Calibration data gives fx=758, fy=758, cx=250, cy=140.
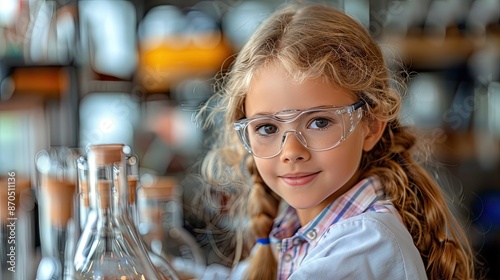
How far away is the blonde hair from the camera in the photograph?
91 cm

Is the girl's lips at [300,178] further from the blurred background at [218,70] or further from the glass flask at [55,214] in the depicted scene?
the blurred background at [218,70]

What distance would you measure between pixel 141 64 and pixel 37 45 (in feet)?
1.70

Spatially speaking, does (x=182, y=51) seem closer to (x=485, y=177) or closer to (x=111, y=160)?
(x=485, y=177)

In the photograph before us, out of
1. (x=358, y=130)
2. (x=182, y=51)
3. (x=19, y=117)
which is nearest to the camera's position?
(x=358, y=130)

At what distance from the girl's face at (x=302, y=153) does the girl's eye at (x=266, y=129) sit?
0.02 m

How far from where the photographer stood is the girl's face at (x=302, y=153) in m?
0.88

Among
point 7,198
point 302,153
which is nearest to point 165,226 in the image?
point 7,198

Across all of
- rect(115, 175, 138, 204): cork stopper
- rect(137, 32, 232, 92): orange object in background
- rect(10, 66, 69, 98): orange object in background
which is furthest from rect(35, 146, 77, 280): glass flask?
rect(137, 32, 232, 92): orange object in background

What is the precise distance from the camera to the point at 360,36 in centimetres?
94

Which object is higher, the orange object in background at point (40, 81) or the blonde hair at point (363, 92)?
the blonde hair at point (363, 92)

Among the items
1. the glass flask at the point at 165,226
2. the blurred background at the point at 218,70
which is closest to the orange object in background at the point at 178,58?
the blurred background at the point at 218,70

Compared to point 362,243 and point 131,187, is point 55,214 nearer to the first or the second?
point 131,187

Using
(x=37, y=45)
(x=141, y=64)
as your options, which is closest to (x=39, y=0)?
(x=37, y=45)

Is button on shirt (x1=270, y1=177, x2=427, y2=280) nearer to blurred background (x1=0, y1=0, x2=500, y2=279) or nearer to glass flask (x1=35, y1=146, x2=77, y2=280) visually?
glass flask (x1=35, y1=146, x2=77, y2=280)
